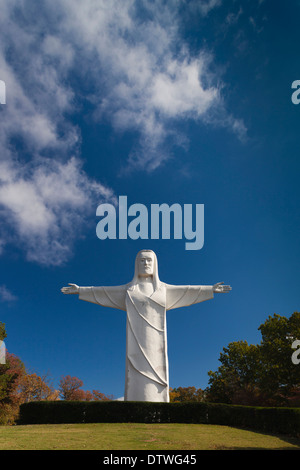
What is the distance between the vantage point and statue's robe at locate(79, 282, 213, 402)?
19453 mm

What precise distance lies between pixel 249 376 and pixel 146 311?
20714 mm

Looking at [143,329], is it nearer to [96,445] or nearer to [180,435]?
[180,435]

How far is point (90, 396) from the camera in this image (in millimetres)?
58312

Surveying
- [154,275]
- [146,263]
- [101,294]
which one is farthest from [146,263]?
[101,294]

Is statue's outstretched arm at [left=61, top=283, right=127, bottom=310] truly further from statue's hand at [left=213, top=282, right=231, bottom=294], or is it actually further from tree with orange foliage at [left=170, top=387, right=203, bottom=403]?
tree with orange foliage at [left=170, top=387, right=203, bottom=403]

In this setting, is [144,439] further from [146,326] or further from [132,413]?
[146,326]

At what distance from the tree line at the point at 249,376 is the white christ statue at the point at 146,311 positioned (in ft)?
41.1

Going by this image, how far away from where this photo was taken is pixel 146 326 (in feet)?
67.2

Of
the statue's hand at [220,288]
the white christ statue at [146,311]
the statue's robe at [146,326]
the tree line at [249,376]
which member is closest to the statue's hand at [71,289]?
the white christ statue at [146,311]

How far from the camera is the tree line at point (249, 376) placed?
3008cm

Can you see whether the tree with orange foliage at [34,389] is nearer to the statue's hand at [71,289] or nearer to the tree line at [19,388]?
the tree line at [19,388]
